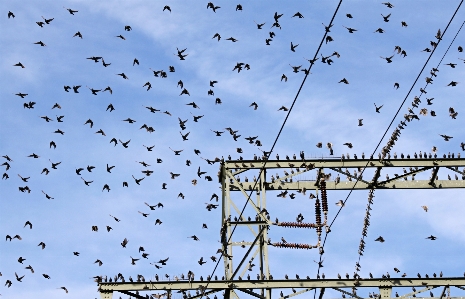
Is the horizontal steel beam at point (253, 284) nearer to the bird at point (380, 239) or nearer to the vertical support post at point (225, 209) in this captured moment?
the vertical support post at point (225, 209)

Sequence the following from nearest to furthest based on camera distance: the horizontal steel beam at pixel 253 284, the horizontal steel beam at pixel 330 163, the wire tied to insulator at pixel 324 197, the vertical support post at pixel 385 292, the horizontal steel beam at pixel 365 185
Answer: the horizontal steel beam at pixel 253 284 < the vertical support post at pixel 385 292 < the horizontal steel beam at pixel 330 163 < the wire tied to insulator at pixel 324 197 < the horizontal steel beam at pixel 365 185

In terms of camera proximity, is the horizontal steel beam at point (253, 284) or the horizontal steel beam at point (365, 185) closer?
the horizontal steel beam at point (253, 284)

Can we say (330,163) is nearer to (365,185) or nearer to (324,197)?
(324,197)

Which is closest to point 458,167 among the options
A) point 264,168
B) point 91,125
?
point 264,168

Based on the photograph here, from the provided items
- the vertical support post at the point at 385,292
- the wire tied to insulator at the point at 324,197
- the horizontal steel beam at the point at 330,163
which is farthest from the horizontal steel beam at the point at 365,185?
the vertical support post at the point at 385,292

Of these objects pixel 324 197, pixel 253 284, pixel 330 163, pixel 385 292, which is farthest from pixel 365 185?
pixel 253 284

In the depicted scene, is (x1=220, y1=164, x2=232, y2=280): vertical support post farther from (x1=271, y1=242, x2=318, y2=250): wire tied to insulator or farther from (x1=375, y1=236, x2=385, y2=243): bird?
(x1=375, y1=236, x2=385, y2=243): bird

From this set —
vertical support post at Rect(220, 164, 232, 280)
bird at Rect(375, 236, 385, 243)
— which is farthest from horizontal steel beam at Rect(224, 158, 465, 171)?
bird at Rect(375, 236, 385, 243)

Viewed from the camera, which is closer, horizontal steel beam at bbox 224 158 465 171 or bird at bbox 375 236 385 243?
horizontal steel beam at bbox 224 158 465 171

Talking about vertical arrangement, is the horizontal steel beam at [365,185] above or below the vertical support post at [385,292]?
above

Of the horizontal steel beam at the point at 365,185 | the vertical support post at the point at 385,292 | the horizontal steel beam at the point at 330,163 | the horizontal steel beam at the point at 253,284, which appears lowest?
the vertical support post at the point at 385,292

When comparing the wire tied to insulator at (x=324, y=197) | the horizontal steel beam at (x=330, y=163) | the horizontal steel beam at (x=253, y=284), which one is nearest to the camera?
the horizontal steel beam at (x=253, y=284)

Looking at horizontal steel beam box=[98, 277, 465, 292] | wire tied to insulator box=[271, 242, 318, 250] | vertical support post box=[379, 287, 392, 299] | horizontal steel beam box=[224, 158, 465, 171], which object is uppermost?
horizontal steel beam box=[224, 158, 465, 171]

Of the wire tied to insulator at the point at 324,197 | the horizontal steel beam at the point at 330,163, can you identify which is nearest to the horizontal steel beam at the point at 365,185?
the wire tied to insulator at the point at 324,197
